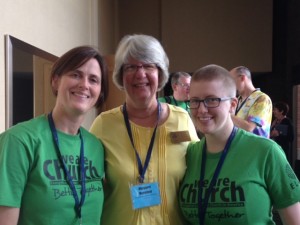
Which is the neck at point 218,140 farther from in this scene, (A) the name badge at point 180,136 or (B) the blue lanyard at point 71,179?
(B) the blue lanyard at point 71,179

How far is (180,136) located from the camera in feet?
5.98

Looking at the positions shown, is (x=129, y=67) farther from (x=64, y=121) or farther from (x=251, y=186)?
(x=251, y=186)

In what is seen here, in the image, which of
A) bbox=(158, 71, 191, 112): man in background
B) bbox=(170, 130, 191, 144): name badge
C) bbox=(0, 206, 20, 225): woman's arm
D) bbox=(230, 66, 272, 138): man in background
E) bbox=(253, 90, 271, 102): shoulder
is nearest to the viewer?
bbox=(0, 206, 20, 225): woman's arm

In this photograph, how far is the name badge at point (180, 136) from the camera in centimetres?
182

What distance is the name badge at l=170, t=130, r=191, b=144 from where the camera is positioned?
182 cm

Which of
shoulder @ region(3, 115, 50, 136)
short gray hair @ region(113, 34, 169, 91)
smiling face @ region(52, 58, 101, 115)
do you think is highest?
short gray hair @ region(113, 34, 169, 91)

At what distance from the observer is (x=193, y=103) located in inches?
64.0

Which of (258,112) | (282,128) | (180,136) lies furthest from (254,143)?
(282,128)

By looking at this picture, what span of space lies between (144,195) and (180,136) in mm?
347

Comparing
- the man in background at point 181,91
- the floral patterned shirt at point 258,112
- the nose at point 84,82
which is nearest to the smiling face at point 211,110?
the nose at point 84,82

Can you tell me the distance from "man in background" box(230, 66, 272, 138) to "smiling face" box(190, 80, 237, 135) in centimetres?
177

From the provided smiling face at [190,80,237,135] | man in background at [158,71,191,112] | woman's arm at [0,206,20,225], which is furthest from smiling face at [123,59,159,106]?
A: man in background at [158,71,191,112]

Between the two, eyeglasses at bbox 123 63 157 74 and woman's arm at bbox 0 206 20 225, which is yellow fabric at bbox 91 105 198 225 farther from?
woman's arm at bbox 0 206 20 225

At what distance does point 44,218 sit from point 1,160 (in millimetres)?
263
